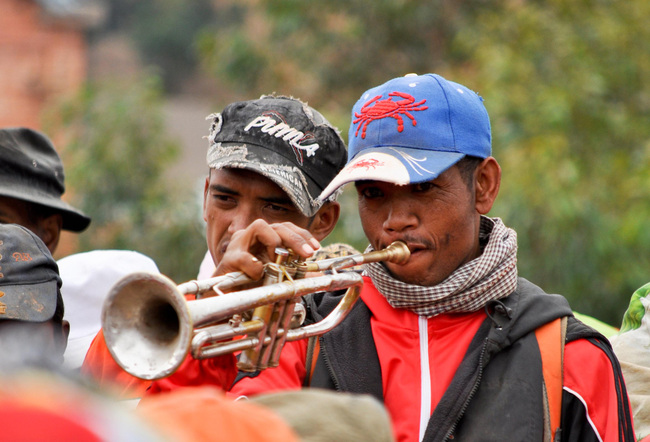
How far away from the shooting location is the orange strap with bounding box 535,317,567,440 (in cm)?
232

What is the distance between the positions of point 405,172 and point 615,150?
569 centimetres

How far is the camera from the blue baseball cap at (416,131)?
2.52m

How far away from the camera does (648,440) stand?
247cm

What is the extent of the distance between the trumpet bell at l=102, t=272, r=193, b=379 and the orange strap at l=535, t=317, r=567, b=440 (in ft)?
3.20

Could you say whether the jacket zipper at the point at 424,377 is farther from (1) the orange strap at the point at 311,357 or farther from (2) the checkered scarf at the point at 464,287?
(1) the orange strap at the point at 311,357

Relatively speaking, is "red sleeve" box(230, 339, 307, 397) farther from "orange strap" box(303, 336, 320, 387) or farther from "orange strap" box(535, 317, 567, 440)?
"orange strap" box(535, 317, 567, 440)

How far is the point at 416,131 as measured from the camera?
2.58m

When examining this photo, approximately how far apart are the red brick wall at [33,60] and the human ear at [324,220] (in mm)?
13045

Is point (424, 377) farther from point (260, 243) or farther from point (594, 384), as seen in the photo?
point (260, 243)

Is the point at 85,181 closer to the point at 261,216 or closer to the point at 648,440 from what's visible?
the point at 261,216

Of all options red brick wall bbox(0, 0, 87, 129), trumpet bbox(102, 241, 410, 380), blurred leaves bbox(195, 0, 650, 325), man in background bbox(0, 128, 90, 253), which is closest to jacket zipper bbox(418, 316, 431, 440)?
trumpet bbox(102, 241, 410, 380)

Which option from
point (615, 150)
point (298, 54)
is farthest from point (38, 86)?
point (615, 150)

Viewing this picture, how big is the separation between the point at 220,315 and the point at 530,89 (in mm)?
5897

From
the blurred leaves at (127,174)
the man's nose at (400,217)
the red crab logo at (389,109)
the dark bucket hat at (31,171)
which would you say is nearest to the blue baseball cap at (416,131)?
the red crab logo at (389,109)
